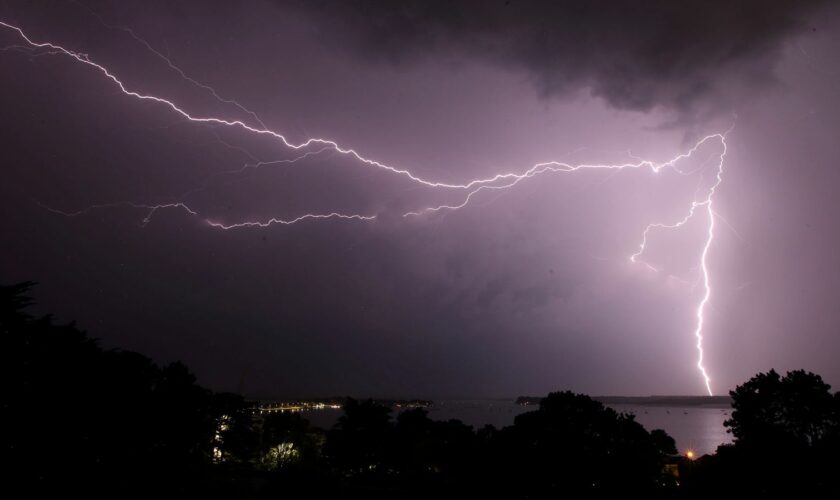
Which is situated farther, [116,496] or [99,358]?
[99,358]

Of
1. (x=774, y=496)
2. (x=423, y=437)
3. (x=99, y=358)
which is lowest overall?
(x=423, y=437)

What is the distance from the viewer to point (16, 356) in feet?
24.0

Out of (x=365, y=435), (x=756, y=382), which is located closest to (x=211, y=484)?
(x=365, y=435)

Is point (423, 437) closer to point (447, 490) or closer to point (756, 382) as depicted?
point (447, 490)

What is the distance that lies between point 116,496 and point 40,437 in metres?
1.61

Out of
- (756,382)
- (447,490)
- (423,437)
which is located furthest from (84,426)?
(756,382)

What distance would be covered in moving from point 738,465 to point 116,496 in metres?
13.6

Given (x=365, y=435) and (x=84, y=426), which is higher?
(x=84, y=426)

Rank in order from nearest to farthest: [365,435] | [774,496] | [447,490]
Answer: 1. [774,496]
2. [447,490]
3. [365,435]

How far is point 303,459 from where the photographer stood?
13547 millimetres

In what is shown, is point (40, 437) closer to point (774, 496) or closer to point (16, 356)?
point (16, 356)

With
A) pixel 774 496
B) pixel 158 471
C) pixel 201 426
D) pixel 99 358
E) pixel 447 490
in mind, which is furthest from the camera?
pixel 201 426

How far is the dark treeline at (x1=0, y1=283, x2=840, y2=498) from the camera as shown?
7.46 metres

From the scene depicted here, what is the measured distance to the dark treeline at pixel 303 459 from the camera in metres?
7.46
